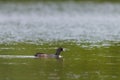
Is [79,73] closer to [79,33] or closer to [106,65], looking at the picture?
[106,65]

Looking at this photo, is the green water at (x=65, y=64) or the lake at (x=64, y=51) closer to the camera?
the green water at (x=65, y=64)

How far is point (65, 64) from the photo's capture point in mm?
26484

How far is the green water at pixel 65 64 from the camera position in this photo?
2311 cm

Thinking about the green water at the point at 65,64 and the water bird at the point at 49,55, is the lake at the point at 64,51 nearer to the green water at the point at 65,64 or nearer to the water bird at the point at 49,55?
the green water at the point at 65,64

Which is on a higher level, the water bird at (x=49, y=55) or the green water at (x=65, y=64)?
the water bird at (x=49, y=55)

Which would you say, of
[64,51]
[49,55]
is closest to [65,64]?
[49,55]

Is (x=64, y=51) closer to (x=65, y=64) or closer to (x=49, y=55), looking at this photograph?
(x=49, y=55)

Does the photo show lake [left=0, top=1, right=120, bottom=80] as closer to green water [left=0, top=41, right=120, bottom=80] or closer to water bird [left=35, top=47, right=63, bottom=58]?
green water [left=0, top=41, right=120, bottom=80]

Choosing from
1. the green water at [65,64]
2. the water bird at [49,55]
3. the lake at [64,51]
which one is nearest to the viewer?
the green water at [65,64]

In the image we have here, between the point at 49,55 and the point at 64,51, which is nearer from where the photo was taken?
the point at 49,55

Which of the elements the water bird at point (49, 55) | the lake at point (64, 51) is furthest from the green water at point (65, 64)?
the water bird at point (49, 55)

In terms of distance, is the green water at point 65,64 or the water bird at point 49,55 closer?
the green water at point 65,64

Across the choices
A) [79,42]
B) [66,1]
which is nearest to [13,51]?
[79,42]

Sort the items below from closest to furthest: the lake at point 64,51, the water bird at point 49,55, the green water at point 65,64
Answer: the green water at point 65,64 < the lake at point 64,51 < the water bird at point 49,55
